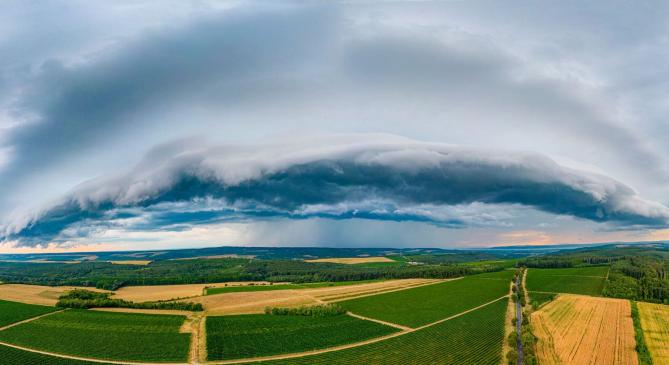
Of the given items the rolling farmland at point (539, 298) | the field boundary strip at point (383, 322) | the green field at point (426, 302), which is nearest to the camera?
the field boundary strip at point (383, 322)

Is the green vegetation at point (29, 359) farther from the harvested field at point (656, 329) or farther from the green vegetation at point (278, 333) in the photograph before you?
the harvested field at point (656, 329)

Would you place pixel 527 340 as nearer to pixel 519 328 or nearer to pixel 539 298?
pixel 519 328

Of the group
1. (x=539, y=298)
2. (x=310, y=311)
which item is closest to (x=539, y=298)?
(x=539, y=298)

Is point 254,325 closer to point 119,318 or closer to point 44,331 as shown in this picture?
point 119,318

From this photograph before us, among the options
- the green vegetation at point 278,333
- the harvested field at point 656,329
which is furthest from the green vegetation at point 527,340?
the green vegetation at point 278,333

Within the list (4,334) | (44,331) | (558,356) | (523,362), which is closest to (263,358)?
(523,362)
